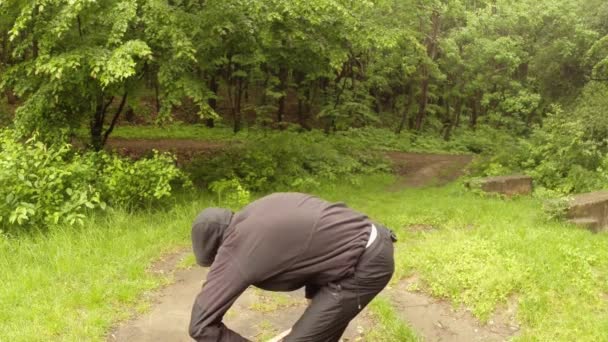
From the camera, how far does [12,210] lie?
7.02 metres

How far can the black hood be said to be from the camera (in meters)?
2.90

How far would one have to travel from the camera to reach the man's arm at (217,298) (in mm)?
2795

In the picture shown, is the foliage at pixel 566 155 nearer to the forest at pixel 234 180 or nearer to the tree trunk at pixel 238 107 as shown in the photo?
the forest at pixel 234 180

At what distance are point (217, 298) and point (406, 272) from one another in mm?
3842

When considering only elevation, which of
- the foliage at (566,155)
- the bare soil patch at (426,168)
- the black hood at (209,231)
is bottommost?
the bare soil patch at (426,168)

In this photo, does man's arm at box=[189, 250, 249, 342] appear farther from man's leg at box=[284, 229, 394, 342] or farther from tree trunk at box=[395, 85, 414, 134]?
tree trunk at box=[395, 85, 414, 134]

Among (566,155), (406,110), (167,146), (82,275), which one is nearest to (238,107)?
(167,146)

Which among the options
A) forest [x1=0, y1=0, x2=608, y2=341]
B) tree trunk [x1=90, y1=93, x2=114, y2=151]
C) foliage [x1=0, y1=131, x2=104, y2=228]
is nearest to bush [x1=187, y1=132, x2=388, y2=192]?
forest [x1=0, y1=0, x2=608, y2=341]

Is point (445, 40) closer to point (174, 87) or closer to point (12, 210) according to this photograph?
point (174, 87)

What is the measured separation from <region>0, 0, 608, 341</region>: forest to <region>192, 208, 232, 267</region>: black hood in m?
2.39

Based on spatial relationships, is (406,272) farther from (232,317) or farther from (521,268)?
(232,317)

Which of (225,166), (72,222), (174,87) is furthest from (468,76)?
(72,222)

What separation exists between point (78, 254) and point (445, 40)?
15.4m

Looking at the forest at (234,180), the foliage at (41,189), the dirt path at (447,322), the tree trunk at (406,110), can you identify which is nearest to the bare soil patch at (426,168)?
the forest at (234,180)
